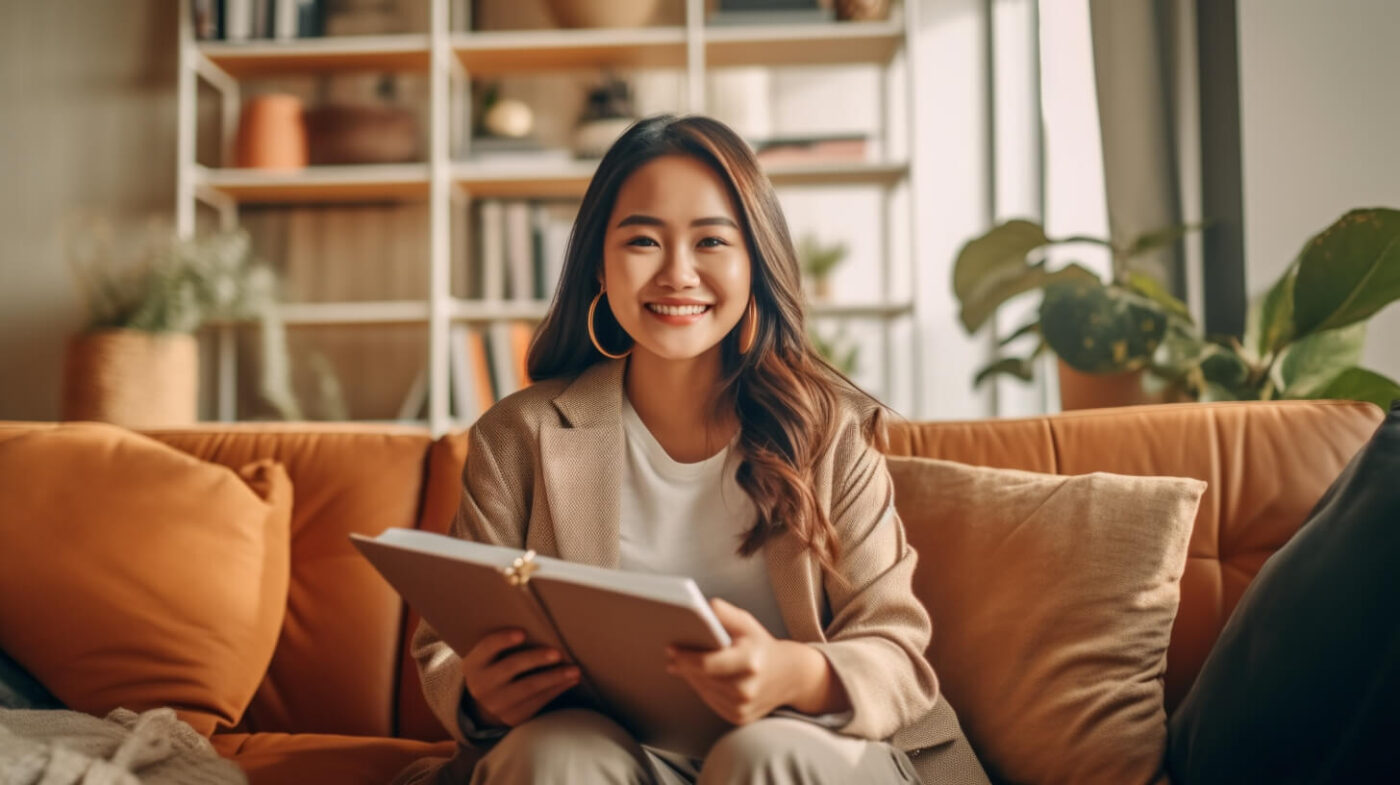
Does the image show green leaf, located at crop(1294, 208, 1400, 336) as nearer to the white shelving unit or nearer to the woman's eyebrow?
the woman's eyebrow

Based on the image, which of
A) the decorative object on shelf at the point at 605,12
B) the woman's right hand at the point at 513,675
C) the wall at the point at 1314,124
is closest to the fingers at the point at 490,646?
the woman's right hand at the point at 513,675

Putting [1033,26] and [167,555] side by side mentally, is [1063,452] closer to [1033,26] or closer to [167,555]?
[167,555]

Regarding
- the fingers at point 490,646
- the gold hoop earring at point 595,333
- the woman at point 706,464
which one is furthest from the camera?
the gold hoop earring at point 595,333

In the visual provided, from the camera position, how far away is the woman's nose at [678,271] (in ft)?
3.63

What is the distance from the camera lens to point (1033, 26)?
3029 mm

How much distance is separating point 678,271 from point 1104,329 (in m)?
0.98

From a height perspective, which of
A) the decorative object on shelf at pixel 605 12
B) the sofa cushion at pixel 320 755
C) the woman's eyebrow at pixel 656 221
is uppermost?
the decorative object on shelf at pixel 605 12

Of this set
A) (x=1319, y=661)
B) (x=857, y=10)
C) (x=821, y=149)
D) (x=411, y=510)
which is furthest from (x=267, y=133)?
(x=1319, y=661)

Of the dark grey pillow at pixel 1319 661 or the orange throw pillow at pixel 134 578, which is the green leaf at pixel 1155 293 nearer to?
the dark grey pillow at pixel 1319 661

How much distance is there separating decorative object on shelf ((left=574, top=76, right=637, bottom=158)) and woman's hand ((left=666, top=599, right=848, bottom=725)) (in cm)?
217

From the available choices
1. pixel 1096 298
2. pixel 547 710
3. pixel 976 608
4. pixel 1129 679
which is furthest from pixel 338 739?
pixel 1096 298

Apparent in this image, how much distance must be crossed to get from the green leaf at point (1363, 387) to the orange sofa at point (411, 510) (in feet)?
0.57

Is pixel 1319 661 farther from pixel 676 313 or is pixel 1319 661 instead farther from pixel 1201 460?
pixel 676 313

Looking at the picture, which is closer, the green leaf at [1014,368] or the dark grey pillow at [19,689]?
the dark grey pillow at [19,689]
